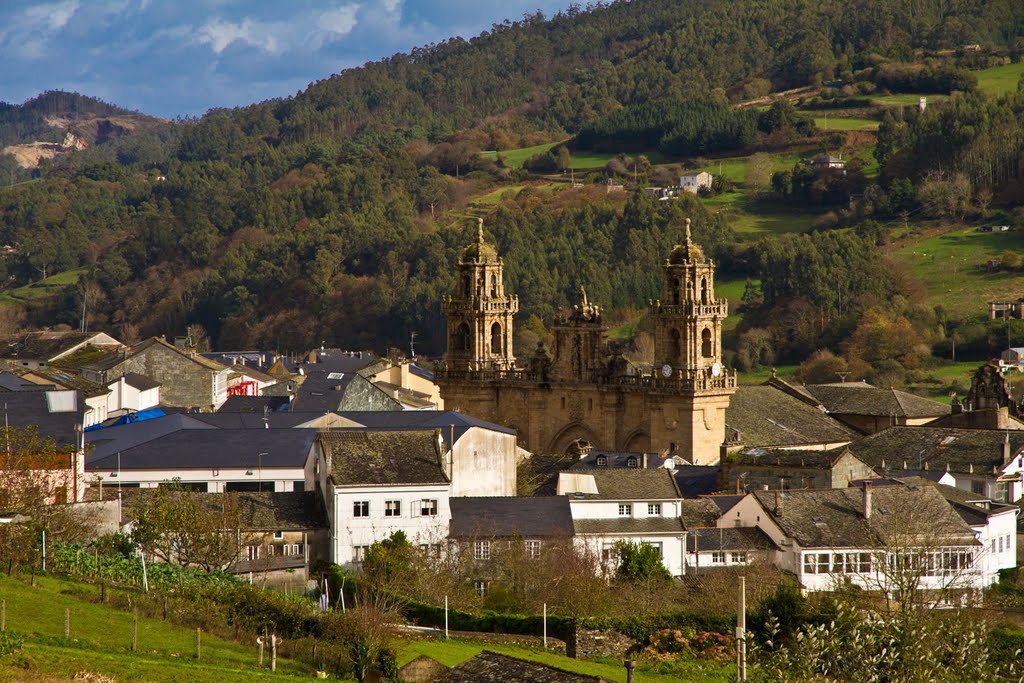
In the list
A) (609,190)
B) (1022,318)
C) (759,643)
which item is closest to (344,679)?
(759,643)

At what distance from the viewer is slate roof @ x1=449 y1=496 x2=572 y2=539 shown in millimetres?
59375

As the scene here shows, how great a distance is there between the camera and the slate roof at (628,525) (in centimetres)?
6103

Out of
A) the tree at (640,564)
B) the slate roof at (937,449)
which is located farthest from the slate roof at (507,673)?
the slate roof at (937,449)

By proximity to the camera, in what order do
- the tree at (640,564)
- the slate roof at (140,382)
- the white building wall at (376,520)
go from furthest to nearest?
the slate roof at (140,382), the white building wall at (376,520), the tree at (640,564)

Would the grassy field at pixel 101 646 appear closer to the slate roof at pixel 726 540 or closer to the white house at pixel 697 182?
the slate roof at pixel 726 540

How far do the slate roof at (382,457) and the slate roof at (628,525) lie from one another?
14.6ft

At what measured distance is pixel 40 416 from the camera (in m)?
67.6

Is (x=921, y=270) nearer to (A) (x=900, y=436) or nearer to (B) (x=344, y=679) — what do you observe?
(A) (x=900, y=436)

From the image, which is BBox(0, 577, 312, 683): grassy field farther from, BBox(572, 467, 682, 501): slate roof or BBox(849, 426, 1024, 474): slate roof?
BBox(849, 426, 1024, 474): slate roof

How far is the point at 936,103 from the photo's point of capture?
19525 centimetres

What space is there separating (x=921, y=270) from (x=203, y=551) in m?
101

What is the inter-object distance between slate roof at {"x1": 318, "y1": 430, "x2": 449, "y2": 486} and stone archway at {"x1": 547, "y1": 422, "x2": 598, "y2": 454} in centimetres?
2339

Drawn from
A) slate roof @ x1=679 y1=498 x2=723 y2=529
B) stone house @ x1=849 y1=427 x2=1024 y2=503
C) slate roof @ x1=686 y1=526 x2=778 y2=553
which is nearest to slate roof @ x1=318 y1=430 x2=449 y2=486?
slate roof @ x1=686 y1=526 x2=778 y2=553

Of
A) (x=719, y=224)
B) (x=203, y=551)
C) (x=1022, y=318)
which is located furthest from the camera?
(x=719, y=224)
